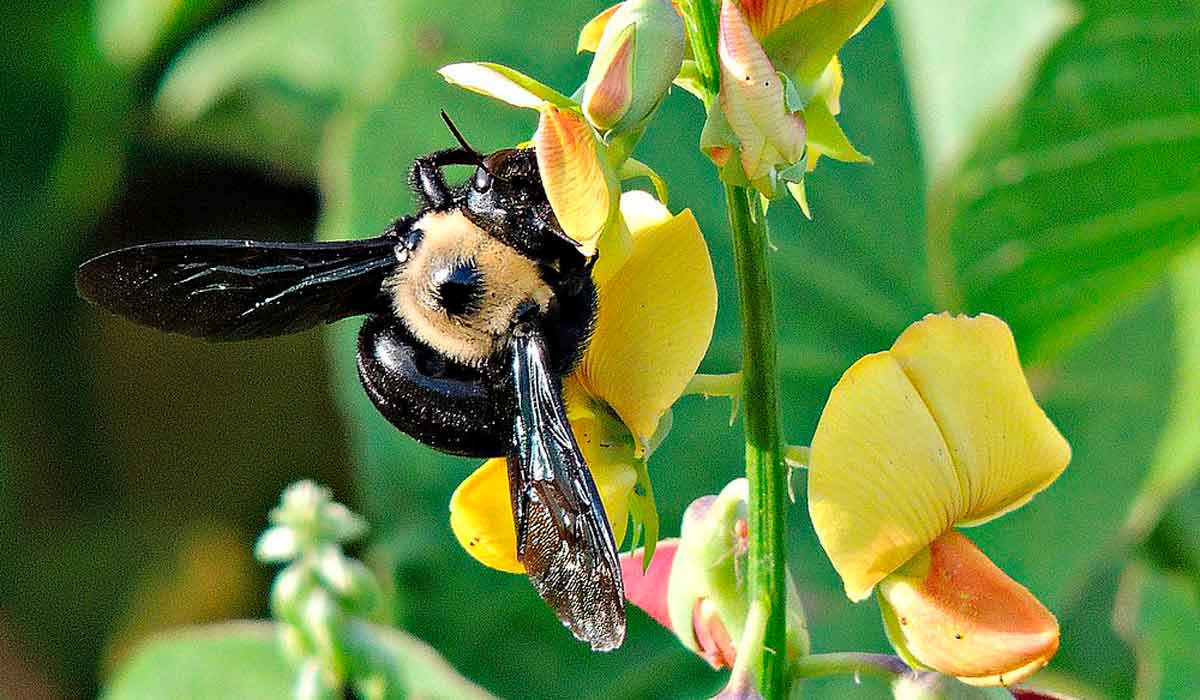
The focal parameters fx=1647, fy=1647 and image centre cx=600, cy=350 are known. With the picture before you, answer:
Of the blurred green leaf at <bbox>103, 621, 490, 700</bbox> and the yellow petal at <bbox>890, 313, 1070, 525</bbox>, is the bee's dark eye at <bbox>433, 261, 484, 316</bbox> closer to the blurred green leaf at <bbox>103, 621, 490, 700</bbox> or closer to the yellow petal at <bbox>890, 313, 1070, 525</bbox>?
the yellow petal at <bbox>890, 313, 1070, 525</bbox>

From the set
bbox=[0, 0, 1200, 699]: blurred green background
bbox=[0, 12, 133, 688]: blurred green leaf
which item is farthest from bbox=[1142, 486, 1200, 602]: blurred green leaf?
bbox=[0, 12, 133, 688]: blurred green leaf

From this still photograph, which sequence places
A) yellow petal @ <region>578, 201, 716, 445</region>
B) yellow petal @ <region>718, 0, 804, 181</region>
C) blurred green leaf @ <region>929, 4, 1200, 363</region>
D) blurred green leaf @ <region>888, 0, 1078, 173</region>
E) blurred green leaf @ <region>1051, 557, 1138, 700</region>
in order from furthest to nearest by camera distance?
blurred green leaf @ <region>888, 0, 1078, 173</region> < blurred green leaf @ <region>1051, 557, 1138, 700</region> < blurred green leaf @ <region>929, 4, 1200, 363</region> < yellow petal @ <region>578, 201, 716, 445</region> < yellow petal @ <region>718, 0, 804, 181</region>

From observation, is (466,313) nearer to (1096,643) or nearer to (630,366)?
Answer: (630,366)

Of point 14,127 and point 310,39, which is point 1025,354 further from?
point 14,127

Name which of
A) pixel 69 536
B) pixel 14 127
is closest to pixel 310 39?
pixel 14 127

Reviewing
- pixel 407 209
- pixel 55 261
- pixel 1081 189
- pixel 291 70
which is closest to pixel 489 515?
pixel 1081 189

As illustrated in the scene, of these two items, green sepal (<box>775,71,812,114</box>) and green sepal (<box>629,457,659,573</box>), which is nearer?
green sepal (<box>775,71,812,114</box>)
